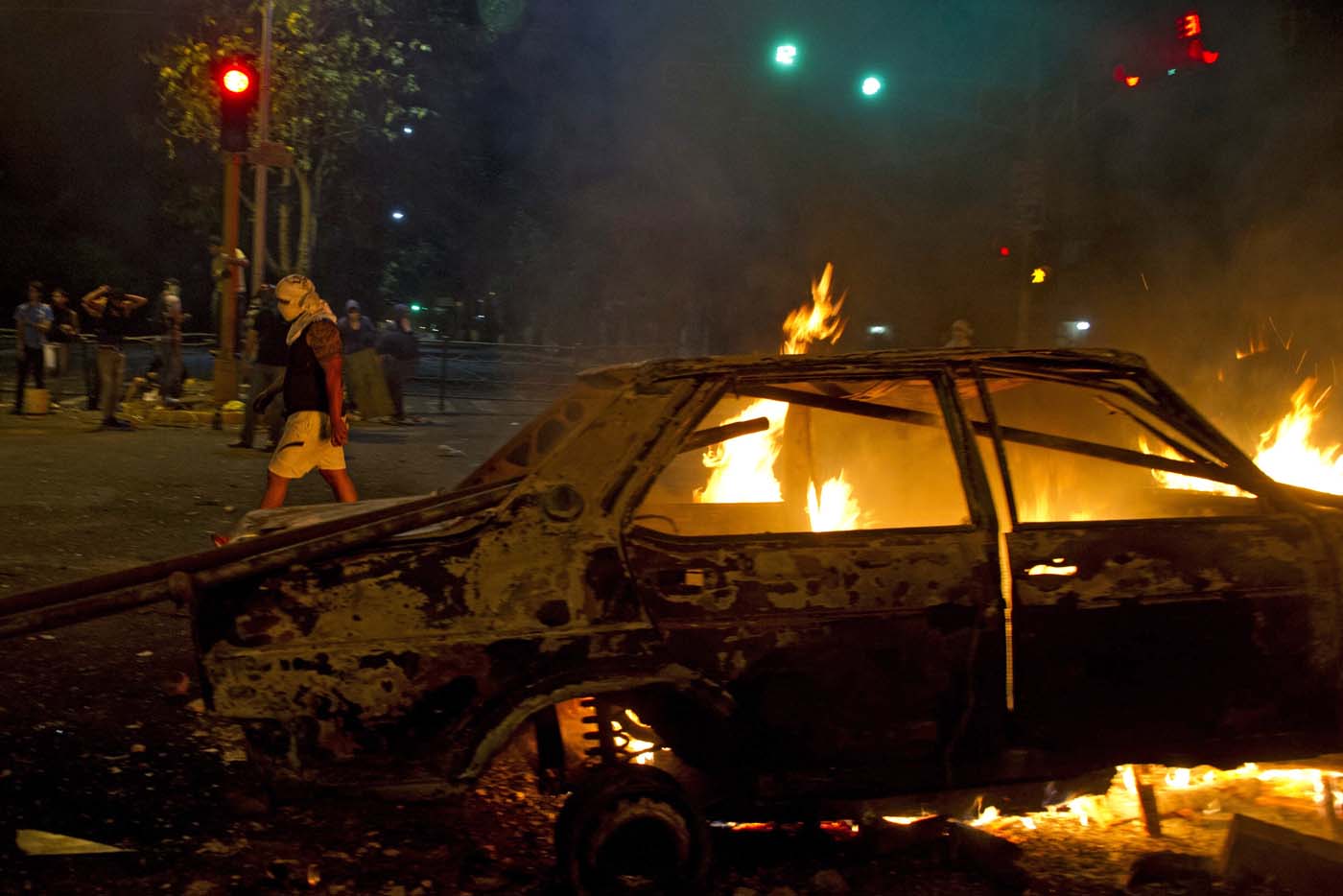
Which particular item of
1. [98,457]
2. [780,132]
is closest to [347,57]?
[98,457]

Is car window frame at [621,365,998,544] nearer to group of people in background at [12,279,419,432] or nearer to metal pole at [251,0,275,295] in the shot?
group of people in background at [12,279,419,432]

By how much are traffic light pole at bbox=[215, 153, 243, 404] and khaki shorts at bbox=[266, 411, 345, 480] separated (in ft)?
28.4

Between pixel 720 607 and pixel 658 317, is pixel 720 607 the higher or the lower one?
the lower one

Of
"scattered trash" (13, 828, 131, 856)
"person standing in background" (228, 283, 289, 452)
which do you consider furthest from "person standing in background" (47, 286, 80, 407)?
"scattered trash" (13, 828, 131, 856)

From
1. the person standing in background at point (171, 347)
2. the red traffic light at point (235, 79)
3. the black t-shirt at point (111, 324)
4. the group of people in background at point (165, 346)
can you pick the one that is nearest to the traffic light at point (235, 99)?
the red traffic light at point (235, 79)

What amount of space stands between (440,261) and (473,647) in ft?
134

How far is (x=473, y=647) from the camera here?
2.88 meters

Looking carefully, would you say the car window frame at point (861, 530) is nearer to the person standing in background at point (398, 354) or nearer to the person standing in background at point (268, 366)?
the person standing in background at point (268, 366)

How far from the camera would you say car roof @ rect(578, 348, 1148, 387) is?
321 centimetres

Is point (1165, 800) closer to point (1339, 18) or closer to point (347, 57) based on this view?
point (1339, 18)

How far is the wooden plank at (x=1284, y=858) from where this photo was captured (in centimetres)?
297

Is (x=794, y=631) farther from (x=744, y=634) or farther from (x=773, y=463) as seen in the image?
(x=773, y=463)

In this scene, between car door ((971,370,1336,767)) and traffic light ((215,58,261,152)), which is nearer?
car door ((971,370,1336,767))

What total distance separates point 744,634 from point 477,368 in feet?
73.1
